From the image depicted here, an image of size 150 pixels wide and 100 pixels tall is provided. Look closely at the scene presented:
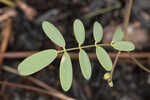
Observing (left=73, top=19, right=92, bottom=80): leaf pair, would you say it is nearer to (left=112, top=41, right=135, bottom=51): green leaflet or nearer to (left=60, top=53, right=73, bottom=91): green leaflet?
(left=60, top=53, right=73, bottom=91): green leaflet

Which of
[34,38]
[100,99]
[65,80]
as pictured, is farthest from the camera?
[34,38]

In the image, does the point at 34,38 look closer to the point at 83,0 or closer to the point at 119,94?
the point at 83,0

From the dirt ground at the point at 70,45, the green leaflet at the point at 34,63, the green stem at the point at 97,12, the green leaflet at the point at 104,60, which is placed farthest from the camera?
the green stem at the point at 97,12

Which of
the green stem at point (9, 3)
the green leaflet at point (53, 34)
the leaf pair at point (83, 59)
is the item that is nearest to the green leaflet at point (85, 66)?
the leaf pair at point (83, 59)

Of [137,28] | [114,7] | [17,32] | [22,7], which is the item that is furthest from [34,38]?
[137,28]

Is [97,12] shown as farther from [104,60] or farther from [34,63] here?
[34,63]

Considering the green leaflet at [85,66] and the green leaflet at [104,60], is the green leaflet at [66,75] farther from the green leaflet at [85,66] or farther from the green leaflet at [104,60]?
the green leaflet at [104,60]

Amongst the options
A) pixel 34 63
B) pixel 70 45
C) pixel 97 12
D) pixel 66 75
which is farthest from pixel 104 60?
pixel 97 12

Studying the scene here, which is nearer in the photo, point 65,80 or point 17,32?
point 65,80
